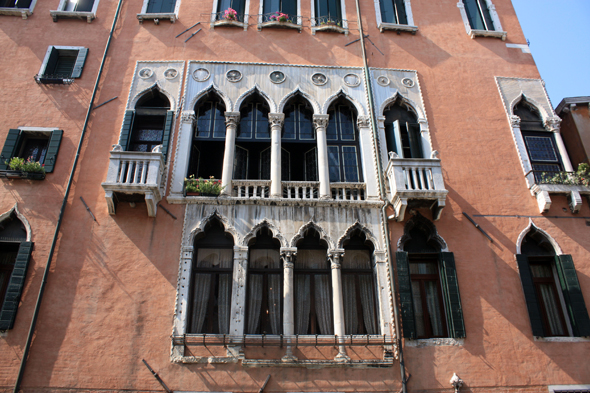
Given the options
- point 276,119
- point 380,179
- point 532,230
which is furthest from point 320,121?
point 532,230

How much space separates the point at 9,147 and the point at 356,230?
9.24m

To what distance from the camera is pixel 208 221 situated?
11516 millimetres

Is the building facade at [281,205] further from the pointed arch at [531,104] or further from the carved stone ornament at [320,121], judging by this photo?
the carved stone ornament at [320,121]

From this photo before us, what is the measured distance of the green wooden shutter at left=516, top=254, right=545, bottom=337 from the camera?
10.7 metres

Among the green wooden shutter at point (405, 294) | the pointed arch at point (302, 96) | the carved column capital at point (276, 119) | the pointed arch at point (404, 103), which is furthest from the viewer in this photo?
the pointed arch at point (404, 103)

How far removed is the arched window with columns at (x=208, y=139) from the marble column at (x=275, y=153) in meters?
1.44

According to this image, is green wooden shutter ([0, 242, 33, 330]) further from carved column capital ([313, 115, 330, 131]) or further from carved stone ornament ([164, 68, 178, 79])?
carved column capital ([313, 115, 330, 131])

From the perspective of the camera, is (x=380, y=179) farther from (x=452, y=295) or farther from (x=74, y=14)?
(x=74, y=14)

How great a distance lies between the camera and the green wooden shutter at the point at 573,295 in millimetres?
10711

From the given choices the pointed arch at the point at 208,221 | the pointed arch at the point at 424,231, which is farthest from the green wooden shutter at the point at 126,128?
the pointed arch at the point at 424,231

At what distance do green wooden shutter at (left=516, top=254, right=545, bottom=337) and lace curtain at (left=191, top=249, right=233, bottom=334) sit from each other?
22.8ft

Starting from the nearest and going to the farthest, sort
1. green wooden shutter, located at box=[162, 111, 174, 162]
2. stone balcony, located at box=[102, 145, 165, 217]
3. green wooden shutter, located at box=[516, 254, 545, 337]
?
green wooden shutter, located at box=[516, 254, 545, 337]
stone balcony, located at box=[102, 145, 165, 217]
green wooden shutter, located at box=[162, 111, 174, 162]

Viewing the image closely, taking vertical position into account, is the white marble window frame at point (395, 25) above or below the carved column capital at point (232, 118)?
above

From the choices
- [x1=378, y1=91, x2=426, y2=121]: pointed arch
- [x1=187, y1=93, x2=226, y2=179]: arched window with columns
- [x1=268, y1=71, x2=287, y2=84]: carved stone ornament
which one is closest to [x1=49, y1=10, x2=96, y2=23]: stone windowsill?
[x1=187, y1=93, x2=226, y2=179]: arched window with columns
